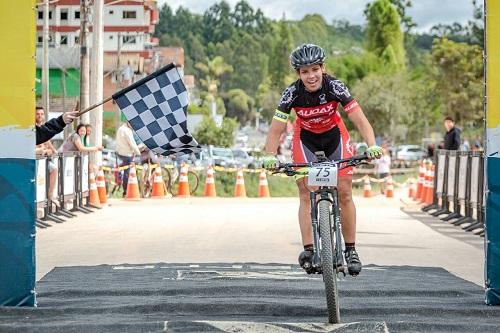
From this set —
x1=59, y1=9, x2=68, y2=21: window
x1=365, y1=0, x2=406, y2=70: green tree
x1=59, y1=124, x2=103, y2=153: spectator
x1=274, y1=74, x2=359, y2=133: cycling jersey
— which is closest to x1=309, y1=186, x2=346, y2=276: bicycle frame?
x1=274, y1=74, x2=359, y2=133: cycling jersey

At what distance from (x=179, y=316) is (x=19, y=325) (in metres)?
1.11

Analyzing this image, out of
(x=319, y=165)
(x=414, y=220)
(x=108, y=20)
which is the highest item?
(x=108, y=20)

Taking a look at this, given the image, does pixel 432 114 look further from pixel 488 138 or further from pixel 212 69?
pixel 488 138

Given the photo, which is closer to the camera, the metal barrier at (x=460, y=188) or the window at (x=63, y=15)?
the metal barrier at (x=460, y=188)

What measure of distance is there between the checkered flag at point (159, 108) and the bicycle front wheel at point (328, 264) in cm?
239

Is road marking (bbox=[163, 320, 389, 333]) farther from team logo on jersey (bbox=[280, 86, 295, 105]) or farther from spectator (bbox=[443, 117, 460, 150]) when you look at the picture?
spectator (bbox=[443, 117, 460, 150])

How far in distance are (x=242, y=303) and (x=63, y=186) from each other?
1315 cm

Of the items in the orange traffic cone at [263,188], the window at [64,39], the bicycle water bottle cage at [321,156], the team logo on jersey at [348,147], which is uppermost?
the window at [64,39]

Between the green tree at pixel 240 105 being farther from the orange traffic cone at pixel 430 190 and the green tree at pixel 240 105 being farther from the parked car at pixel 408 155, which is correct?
the orange traffic cone at pixel 430 190

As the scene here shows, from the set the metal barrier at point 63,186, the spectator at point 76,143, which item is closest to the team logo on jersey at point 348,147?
the metal barrier at point 63,186

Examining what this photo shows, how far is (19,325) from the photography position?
8273mm

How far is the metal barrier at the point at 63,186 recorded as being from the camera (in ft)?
65.2

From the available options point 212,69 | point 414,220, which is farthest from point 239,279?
point 212,69

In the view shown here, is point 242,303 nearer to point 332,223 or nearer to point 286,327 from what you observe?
point 332,223
